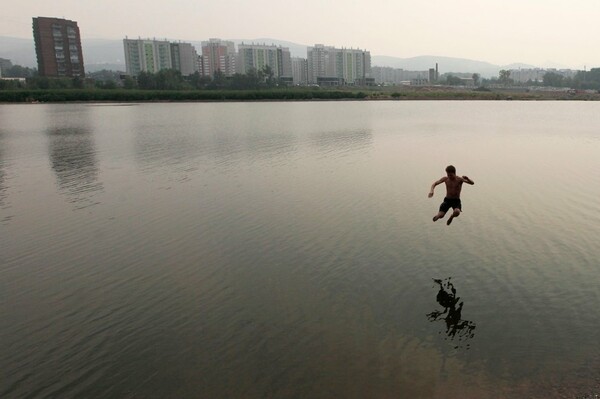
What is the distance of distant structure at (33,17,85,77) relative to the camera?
183500 millimetres

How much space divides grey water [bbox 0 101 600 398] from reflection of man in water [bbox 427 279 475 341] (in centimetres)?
4

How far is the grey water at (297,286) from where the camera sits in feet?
27.6

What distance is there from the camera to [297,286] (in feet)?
39.1

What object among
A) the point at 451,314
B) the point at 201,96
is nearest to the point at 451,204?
the point at 451,314

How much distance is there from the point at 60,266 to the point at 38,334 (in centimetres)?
399

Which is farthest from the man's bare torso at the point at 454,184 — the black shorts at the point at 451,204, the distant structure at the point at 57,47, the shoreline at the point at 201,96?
the distant structure at the point at 57,47

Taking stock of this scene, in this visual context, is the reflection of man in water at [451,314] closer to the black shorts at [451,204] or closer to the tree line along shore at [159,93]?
the black shorts at [451,204]

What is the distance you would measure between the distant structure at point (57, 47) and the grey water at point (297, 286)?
620 feet

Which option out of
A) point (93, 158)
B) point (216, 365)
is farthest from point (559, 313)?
point (93, 158)

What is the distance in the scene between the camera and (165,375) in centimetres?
841

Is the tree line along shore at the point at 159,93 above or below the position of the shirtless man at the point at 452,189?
above

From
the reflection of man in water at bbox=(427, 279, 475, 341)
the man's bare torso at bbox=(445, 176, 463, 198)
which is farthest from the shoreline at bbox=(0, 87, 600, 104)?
the reflection of man in water at bbox=(427, 279, 475, 341)

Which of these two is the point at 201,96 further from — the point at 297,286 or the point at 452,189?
the point at 297,286

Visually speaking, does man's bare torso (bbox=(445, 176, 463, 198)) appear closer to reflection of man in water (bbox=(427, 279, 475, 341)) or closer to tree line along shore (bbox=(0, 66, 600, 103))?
reflection of man in water (bbox=(427, 279, 475, 341))
